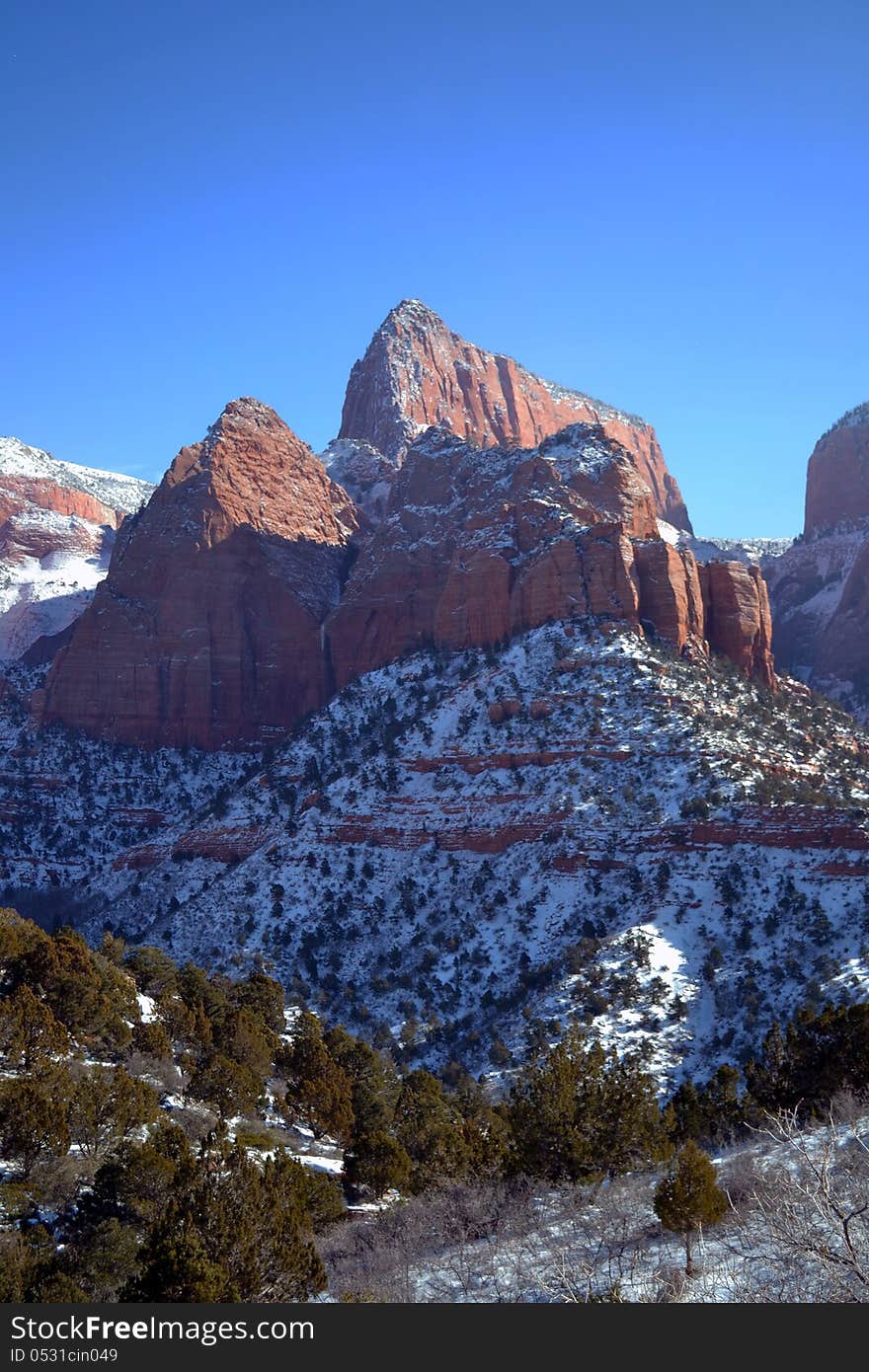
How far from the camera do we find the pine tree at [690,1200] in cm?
3128

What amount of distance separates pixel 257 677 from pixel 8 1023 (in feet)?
342

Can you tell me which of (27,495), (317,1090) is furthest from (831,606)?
(317,1090)

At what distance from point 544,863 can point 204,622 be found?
7126 cm

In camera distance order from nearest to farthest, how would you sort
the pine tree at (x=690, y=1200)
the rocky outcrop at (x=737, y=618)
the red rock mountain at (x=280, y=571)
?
the pine tree at (x=690, y=1200) → the rocky outcrop at (x=737, y=618) → the red rock mountain at (x=280, y=571)

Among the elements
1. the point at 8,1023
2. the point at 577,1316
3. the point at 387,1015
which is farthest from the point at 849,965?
the point at 577,1316

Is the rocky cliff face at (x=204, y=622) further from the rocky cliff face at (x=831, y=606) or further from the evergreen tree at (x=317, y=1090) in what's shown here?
the evergreen tree at (x=317, y=1090)

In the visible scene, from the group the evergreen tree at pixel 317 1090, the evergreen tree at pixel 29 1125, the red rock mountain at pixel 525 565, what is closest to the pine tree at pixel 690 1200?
the evergreen tree at pixel 29 1125

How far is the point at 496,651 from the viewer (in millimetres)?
110375

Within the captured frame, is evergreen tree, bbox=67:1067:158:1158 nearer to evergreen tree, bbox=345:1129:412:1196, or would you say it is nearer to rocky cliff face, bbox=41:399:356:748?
evergreen tree, bbox=345:1129:412:1196

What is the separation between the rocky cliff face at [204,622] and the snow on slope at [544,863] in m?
26.9

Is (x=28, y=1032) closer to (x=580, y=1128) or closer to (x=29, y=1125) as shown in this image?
(x=29, y=1125)

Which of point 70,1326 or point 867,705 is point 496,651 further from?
point 70,1326

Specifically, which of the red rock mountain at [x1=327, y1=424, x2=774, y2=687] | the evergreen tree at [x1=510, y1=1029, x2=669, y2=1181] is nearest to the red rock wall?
the red rock mountain at [x1=327, y1=424, x2=774, y2=687]

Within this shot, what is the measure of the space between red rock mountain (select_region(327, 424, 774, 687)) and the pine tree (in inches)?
2928
